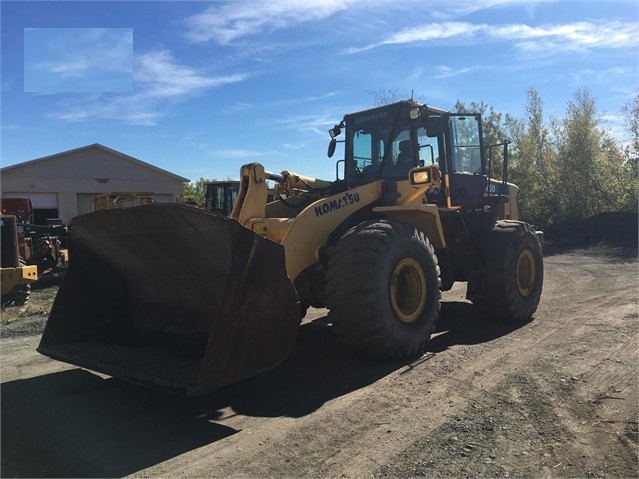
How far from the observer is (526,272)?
26.7 ft

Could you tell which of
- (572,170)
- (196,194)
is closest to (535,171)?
(572,170)

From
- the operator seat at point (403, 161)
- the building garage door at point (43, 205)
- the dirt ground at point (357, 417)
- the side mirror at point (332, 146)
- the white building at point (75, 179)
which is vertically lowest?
the dirt ground at point (357, 417)

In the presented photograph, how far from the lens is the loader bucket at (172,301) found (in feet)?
13.7

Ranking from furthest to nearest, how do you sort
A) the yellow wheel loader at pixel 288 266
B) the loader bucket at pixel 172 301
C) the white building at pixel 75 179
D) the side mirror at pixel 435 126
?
1. the white building at pixel 75 179
2. the side mirror at pixel 435 126
3. the yellow wheel loader at pixel 288 266
4. the loader bucket at pixel 172 301

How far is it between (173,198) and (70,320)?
92.8ft

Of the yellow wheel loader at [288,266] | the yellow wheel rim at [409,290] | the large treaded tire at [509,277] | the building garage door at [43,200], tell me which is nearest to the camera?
the yellow wheel loader at [288,266]

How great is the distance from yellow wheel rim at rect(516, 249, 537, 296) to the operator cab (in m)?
1.06

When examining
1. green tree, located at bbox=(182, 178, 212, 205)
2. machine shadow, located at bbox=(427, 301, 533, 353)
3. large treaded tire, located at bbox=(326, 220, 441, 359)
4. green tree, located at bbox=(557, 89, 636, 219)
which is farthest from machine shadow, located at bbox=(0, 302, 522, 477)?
green tree, located at bbox=(557, 89, 636, 219)

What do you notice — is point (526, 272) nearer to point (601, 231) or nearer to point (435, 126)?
point (435, 126)

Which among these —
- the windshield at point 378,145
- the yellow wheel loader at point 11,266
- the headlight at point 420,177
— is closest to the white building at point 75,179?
the yellow wheel loader at point 11,266

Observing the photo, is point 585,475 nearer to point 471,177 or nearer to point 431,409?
point 431,409

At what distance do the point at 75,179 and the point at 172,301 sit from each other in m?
26.7

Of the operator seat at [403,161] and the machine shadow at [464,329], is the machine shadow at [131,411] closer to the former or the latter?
the machine shadow at [464,329]

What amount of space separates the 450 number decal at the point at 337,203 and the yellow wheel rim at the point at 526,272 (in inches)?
122
